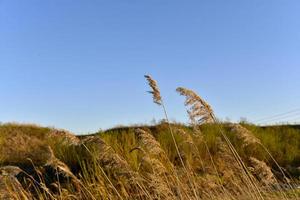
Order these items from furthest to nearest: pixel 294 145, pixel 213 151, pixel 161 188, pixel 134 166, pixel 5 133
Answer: pixel 5 133, pixel 294 145, pixel 213 151, pixel 134 166, pixel 161 188

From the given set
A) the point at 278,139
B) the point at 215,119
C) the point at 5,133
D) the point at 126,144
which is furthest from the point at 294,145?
the point at 215,119

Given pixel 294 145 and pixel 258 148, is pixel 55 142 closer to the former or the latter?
pixel 258 148

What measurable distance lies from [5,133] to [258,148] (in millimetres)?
8306

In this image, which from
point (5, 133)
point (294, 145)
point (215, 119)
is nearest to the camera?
point (215, 119)

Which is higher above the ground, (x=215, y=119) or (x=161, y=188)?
Answer: (x=215, y=119)

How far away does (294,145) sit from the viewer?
45.7ft

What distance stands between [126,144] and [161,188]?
17.9 feet

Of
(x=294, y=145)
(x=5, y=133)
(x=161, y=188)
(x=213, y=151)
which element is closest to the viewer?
(x=161, y=188)

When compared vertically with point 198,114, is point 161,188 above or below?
below

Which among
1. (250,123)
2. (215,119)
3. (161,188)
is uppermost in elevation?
(250,123)

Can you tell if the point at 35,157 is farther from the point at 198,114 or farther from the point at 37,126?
the point at 198,114

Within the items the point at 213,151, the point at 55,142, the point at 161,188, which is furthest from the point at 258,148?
the point at 161,188

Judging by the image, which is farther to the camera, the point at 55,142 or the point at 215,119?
the point at 55,142

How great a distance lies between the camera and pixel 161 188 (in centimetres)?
485
